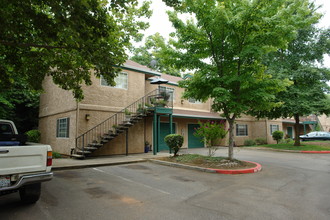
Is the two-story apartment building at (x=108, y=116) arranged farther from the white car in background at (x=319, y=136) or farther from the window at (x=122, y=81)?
the white car in background at (x=319, y=136)

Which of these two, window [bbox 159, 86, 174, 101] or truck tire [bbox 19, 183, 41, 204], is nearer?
truck tire [bbox 19, 183, 41, 204]

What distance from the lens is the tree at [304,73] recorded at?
635 inches

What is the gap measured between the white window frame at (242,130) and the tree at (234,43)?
14519 mm

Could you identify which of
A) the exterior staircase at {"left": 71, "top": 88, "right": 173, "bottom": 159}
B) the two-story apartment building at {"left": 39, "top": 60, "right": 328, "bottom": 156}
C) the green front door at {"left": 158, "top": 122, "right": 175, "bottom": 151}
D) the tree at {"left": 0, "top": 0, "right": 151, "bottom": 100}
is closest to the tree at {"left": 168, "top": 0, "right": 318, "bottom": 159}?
the tree at {"left": 0, "top": 0, "right": 151, "bottom": 100}

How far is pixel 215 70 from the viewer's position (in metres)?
10.1

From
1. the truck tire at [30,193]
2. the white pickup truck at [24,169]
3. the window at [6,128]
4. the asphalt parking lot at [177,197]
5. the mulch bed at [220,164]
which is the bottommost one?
the asphalt parking lot at [177,197]

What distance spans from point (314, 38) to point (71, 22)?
1920cm

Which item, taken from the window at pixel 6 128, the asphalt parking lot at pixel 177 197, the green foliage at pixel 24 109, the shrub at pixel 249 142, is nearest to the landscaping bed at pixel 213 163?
the asphalt parking lot at pixel 177 197

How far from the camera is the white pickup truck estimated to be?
12.7 ft

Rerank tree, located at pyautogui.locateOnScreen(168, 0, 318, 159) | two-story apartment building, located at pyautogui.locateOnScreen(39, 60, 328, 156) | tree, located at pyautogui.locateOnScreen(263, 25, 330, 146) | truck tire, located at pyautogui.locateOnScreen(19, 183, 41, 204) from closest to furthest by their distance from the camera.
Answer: truck tire, located at pyautogui.locateOnScreen(19, 183, 41, 204)
tree, located at pyautogui.locateOnScreen(168, 0, 318, 159)
two-story apartment building, located at pyautogui.locateOnScreen(39, 60, 328, 156)
tree, located at pyautogui.locateOnScreen(263, 25, 330, 146)

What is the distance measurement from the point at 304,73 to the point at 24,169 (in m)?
18.5

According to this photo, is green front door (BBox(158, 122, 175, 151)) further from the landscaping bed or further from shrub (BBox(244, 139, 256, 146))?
shrub (BBox(244, 139, 256, 146))

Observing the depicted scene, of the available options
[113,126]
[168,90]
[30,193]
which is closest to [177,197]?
[30,193]

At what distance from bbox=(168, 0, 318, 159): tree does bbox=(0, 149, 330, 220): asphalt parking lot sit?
3396 mm
